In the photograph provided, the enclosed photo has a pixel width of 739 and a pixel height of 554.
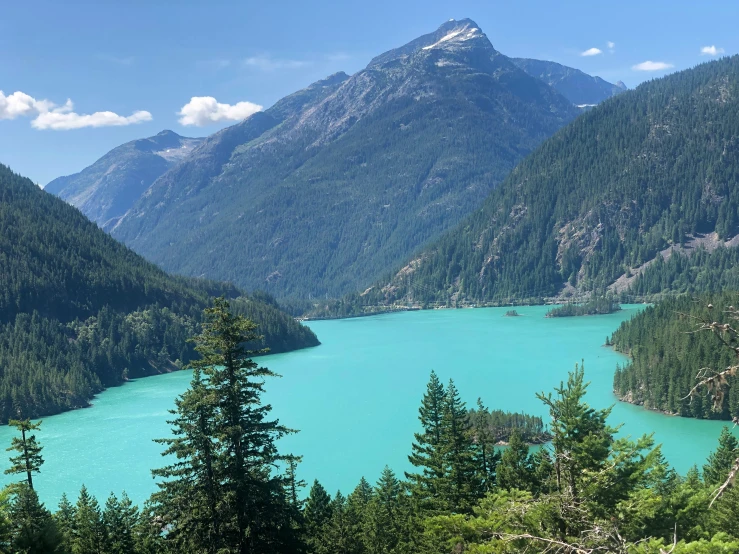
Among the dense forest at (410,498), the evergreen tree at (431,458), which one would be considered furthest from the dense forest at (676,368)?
the dense forest at (410,498)

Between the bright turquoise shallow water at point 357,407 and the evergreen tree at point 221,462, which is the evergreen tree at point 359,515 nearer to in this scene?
the evergreen tree at point 221,462

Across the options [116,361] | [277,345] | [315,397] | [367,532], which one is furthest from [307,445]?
[277,345]

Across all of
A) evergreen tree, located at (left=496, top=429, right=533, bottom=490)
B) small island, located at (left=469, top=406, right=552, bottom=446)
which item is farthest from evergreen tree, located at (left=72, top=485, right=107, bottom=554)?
small island, located at (left=469, top=406, right=552, bottom=446)

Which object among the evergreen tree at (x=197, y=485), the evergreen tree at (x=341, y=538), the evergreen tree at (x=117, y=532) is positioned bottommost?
the evergreen tree at (x=341, y=538)

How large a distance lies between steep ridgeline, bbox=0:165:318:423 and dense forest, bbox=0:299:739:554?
93238mm

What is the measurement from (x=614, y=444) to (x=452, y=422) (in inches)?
413

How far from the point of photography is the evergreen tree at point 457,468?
95.8 feet

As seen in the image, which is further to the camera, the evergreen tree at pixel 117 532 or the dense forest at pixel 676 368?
the dense forest at pixel 676 368

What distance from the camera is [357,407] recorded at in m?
102

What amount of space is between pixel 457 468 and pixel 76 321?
152m

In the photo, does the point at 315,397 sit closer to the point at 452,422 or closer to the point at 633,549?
the point at 452,422

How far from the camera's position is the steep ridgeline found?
12419cm

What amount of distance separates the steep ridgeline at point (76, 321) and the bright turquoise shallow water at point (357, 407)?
23.7 feet

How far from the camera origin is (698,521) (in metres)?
24.6
